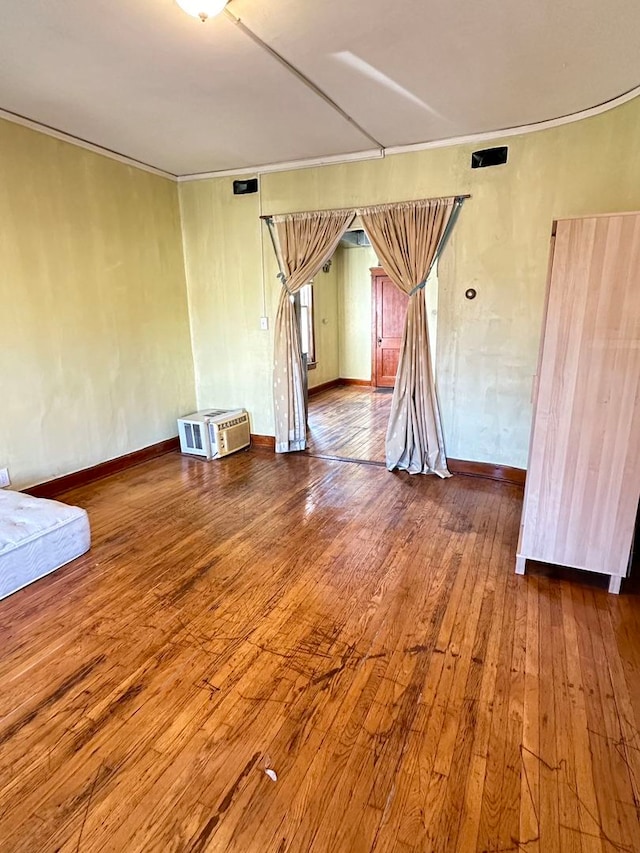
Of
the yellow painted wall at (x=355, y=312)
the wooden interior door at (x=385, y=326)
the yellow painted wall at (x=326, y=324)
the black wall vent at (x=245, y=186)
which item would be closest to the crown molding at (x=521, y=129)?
the black wall vent at (x=245, y=186)

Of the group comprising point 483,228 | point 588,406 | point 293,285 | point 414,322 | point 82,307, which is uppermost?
point 483,228

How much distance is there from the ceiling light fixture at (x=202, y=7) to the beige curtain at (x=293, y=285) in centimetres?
243

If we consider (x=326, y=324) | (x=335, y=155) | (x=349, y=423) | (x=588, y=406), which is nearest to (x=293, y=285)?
(x=335, y=155)

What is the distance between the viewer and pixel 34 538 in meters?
2.63

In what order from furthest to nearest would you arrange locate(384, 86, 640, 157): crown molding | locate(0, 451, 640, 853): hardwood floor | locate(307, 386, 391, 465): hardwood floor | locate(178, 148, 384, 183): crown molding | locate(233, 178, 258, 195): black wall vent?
locate(307, 386, 391, 465): hardwood floor, locate(233, 178, 258, 195): black wall vent, locate(178, 148, 384, 183): crown molding, locate(384, 86, 640, 157): crown molding, locate(0, 451, 640, 853): hardwood floor

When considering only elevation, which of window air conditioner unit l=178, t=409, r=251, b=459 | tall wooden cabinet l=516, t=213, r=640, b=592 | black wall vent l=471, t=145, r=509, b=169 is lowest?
window air conditioner unit l=178, t=409, r=251, b=459

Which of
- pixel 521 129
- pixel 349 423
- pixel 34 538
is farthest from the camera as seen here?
pixel 349 423

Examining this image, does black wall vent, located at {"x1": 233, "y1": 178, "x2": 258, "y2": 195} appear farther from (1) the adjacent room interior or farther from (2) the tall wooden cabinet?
(2) the tall wooden cabinet

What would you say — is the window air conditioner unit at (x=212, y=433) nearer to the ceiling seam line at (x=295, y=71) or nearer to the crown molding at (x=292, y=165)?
the crown molding at (x=292, y=165)

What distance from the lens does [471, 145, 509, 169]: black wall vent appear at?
12.1 ft

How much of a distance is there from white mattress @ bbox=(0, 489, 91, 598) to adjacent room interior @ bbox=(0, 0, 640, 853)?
18 millimetres

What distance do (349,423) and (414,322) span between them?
2.37 meters

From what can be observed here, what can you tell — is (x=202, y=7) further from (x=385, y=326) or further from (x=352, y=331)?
(x=352, y=331)

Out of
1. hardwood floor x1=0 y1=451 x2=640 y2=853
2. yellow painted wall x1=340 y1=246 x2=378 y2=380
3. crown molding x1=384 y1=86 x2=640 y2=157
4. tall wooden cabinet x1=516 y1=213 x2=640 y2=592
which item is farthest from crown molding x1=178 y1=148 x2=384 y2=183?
yellow painted wall x1=340 y1=246 x2=378 y2=380
